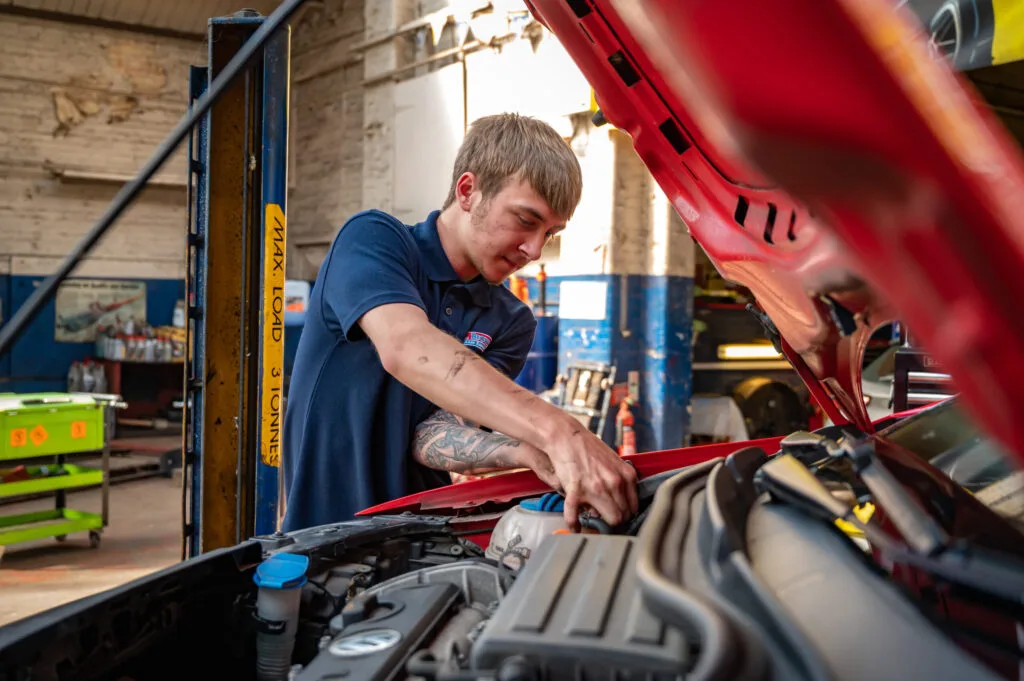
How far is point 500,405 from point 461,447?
1.48 feet

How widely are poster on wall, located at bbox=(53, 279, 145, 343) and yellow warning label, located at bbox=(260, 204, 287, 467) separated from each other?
7.73 meters

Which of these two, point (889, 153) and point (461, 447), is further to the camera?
point (461, 447)

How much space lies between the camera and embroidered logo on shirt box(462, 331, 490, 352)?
6.47 feet

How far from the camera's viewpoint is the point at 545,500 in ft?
4.46

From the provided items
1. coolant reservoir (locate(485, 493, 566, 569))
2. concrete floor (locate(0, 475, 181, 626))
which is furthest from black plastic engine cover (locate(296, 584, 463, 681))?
concrete floor (locate(0, 475, 181, 626))

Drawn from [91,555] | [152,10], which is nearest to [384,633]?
[91,555]

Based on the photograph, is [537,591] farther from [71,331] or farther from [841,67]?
[71,331]

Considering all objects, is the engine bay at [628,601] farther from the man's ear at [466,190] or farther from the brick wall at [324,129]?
the brick wall at [324,129]

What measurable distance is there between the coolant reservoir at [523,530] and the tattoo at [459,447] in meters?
0.31

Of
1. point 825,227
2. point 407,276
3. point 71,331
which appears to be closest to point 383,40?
point 71,331

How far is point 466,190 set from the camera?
183 centimetres

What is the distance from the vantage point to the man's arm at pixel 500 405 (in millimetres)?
1244

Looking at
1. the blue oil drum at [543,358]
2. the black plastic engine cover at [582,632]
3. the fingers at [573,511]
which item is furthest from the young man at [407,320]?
the blue oil drum at [543,358]

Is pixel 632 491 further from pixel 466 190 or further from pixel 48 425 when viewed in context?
pixel 48 425
